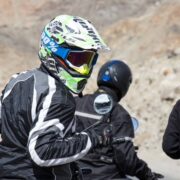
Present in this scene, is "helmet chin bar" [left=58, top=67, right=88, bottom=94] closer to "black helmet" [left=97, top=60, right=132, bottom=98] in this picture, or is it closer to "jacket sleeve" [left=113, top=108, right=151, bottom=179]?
"jacket sleeve" [left=113, top=108, right=151, bottom=179]

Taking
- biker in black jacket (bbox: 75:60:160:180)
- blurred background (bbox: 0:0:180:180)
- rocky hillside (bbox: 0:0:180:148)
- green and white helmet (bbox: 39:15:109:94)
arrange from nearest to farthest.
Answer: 1. green and white helmet (bbox: 39:15:109:94)
2. biker in black jacket (bbox: 75:60:160:180)
3. blurred background (bbox: 0:0:180:180)
4. rocky hillside (bbox: 0:0:180:148)

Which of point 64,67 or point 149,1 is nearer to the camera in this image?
point 64,67

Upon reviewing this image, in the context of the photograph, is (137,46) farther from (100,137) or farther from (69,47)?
(100,137)

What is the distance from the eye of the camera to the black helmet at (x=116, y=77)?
603 centimetres

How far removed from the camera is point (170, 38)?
1695cm

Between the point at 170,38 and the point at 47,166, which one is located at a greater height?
the point at 47,166

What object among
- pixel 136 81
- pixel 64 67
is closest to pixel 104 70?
pixel 64 67

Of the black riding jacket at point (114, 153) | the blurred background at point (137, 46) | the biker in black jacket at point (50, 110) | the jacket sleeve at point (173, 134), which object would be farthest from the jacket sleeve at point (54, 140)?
the blurred background at point (137, 46)

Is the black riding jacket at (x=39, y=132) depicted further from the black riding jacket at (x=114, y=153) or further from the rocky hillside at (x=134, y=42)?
the rocky hillside at (x=134, y=42)

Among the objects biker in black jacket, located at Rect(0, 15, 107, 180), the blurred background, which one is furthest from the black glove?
the blurred background

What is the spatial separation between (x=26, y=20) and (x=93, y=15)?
236 centimetres

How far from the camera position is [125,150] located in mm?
5449

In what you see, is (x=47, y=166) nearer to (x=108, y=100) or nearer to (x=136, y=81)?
(x=108, y=100)

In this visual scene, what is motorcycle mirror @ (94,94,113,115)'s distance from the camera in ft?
17.4
